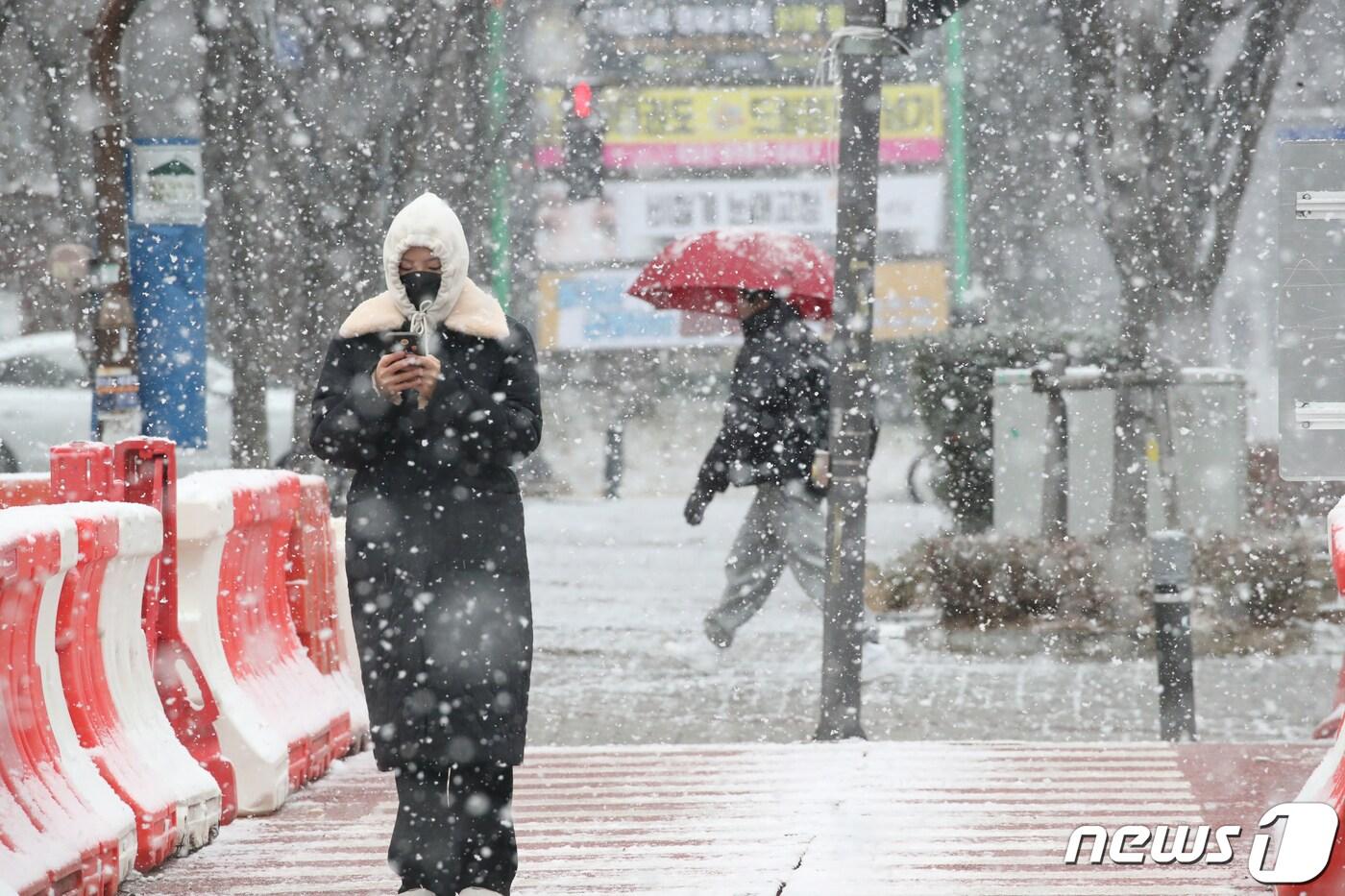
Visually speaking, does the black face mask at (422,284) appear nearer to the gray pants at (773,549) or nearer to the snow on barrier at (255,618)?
the snow on barrier at (255,618)

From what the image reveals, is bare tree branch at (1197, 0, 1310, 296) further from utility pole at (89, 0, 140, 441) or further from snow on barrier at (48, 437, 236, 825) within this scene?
snow on barrier at (48, 437, 236, 825)

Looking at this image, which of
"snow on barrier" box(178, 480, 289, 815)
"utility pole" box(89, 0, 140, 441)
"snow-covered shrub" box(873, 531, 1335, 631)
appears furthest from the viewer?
"snow-covered shrub" box(873, 531, 1335, 631)

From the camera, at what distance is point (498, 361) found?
219 inches

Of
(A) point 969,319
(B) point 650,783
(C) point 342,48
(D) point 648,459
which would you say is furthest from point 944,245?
(B) point 650,783

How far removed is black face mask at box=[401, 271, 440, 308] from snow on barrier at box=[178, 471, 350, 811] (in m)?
1.75

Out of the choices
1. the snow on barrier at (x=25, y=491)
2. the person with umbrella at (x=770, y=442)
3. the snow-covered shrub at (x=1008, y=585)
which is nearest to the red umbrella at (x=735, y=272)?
the person with umbrella at (x=770, y=442)

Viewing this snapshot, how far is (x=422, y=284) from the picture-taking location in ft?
18.0

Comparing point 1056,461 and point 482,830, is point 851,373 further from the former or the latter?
point 1056,461

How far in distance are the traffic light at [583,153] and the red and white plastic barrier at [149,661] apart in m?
14.8

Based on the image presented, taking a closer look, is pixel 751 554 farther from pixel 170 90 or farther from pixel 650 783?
pixel 170 90

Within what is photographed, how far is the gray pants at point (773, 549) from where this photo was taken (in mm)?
→ 11672

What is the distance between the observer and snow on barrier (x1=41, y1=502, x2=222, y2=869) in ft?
19.4

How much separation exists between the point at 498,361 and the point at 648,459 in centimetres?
2598

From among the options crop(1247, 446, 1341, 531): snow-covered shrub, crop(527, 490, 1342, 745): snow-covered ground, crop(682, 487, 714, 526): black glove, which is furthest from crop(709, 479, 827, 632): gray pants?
crop(1247, 446, 1341, 531): snow-covered shrub
